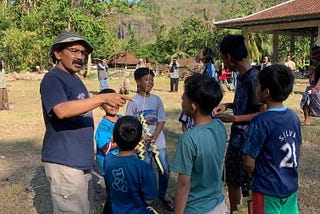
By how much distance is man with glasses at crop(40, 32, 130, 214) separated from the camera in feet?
7.69

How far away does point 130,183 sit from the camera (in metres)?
2.49

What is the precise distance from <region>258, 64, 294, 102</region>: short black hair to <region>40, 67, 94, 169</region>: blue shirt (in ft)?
3.99

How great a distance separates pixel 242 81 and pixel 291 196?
A: 3.28ft

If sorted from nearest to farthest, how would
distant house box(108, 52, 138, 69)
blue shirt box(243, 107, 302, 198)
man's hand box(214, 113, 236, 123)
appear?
blue shirt box(243, 107, 302, 198) → man's hand box(214, 113, 236, 123) → distant house box(108, 52, 138, 69)

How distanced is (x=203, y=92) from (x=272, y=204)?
2.71 feet

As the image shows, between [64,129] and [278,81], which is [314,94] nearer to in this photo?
[278,81]

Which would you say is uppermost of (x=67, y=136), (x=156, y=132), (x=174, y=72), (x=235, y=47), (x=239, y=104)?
(x=235, y=47)

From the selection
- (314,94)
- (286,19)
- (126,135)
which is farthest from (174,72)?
(126,135)

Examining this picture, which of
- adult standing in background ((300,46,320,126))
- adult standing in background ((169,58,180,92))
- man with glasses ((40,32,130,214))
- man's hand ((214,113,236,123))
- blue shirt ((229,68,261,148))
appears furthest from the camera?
adult standing in background ((169,58,180,92))

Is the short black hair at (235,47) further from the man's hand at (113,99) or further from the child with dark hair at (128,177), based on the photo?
the man's hand at (113,99)

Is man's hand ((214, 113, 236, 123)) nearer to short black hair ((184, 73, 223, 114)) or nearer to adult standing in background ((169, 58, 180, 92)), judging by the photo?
short black hair ((184, 73, 223, 114))

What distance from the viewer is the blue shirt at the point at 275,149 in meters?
2.21

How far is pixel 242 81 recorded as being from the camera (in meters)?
2.92

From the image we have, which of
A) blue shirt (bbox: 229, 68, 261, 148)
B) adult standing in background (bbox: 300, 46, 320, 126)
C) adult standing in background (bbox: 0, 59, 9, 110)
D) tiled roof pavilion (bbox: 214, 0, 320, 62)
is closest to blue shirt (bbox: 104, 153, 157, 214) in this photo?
blue shirt (bbox: 229, 68, 261, 148)
